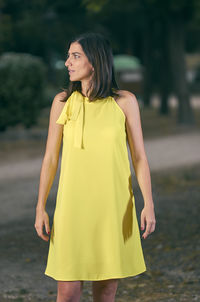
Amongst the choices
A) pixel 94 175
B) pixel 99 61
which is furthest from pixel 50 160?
pixel 99 61

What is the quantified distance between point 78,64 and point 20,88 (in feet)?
48.9

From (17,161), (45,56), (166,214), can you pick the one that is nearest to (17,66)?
(17,161)

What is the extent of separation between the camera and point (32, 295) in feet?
18.2

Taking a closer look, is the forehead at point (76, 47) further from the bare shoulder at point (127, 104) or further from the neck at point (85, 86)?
the bare shoulder at point (127, 104)

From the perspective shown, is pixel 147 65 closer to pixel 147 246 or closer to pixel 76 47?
pixel 147 246

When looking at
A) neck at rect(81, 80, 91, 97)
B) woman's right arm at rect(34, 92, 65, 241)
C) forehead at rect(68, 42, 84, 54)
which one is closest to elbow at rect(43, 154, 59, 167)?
woman's right arm at rect(34, 92, 65, 241)

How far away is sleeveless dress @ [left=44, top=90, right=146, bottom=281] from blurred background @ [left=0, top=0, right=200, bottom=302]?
0.38 m

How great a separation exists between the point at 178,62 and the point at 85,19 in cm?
1355

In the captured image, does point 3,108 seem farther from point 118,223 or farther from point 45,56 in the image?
point 45,56

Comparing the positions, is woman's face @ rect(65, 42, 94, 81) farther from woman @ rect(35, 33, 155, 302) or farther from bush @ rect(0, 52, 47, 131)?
bush @ rect(0, 52, 47, 131)

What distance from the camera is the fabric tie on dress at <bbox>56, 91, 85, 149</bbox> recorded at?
335 centimetres

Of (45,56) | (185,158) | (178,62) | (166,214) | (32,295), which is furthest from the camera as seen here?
(45,56)

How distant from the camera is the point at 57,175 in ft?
40.3

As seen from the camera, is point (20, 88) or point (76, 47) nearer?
point (76, 47)
